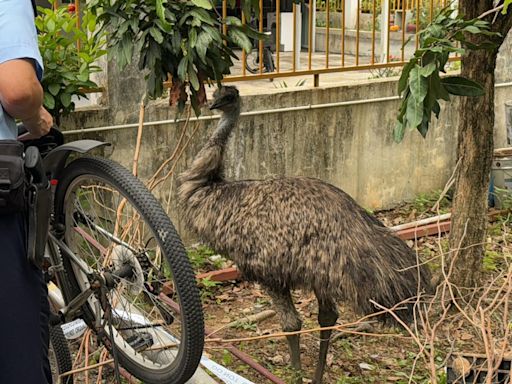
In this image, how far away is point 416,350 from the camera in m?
5.24

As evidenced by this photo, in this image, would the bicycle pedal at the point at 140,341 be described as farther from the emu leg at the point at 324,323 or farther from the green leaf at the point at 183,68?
the green leaf at the point at 183,68

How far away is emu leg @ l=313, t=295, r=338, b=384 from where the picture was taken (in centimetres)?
474

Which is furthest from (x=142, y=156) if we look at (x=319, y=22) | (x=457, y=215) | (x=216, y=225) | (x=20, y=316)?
(x=319, y=22)

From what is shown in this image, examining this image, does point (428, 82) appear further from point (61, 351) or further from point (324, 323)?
point (61, 351)

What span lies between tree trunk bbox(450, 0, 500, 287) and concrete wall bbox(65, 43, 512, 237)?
1772 mm

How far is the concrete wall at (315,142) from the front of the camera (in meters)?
6.14

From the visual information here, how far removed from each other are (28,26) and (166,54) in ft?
6.05

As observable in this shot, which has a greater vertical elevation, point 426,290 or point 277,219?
point 277,219

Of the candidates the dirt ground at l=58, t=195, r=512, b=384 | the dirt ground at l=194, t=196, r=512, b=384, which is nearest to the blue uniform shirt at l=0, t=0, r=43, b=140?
the dirt ground at l=58, t=195, r=512, b=384

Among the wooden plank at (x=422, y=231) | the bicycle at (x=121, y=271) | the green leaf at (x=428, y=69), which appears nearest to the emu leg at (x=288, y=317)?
the bicycle at (x=121, y=271)

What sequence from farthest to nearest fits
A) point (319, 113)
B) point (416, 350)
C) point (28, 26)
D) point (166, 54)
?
point (319, 113) < point (416, 350) < point (166, 54) < point (28, 26)

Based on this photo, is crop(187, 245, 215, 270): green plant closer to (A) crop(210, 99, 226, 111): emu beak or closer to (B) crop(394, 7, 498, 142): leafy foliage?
(A) crop(210, 99, 226, 111): emu beak

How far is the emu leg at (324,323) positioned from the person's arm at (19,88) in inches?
89.0

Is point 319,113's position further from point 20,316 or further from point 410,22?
point 20,316
